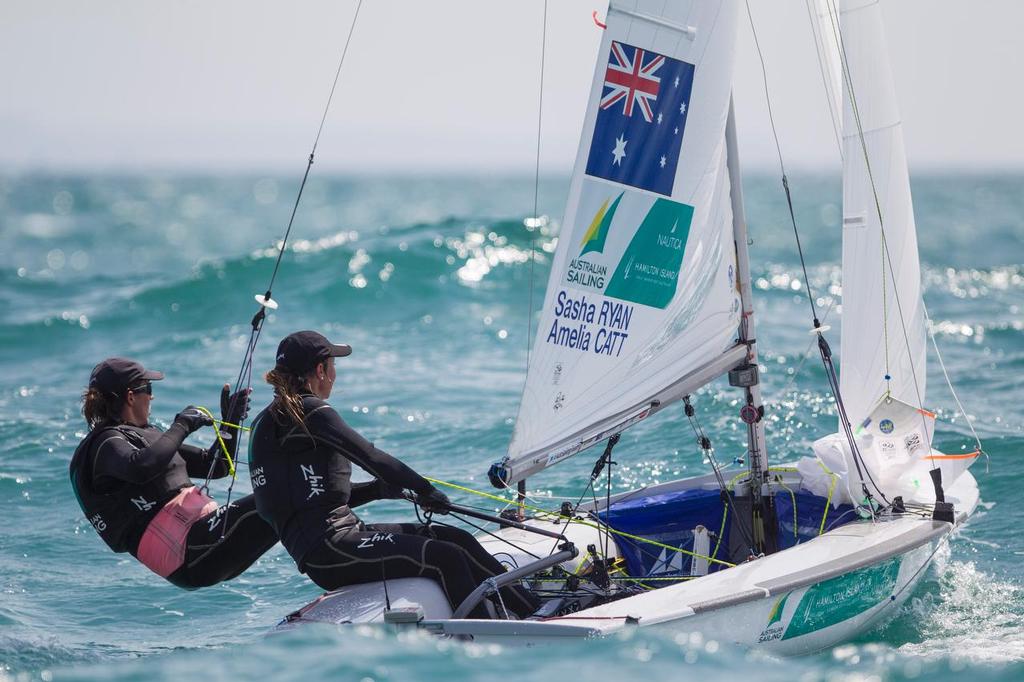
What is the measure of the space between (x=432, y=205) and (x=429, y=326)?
35629mm

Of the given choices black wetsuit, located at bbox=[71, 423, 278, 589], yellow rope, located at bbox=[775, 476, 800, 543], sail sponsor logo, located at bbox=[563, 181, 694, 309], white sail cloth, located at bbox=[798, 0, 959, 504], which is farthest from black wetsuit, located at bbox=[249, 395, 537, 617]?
white sail cloth, located at bbox=[798, 0, 959, 504]

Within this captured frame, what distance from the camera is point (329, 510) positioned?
430 cm

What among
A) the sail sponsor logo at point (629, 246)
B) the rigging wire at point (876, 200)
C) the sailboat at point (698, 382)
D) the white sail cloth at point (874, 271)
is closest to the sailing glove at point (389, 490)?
the sailboat at point (698, 382)

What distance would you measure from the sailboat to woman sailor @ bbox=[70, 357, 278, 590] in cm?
63

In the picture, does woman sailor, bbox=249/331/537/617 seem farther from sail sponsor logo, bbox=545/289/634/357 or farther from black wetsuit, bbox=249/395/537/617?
sail sponsor logo, bbox=545/289/634/357

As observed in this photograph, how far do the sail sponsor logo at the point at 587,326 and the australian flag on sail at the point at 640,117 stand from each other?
511 mm

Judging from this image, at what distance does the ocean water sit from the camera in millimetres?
4016

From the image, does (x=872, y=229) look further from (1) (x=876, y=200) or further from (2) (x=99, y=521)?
(2) (x=99, y=521)

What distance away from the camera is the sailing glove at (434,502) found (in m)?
4.33

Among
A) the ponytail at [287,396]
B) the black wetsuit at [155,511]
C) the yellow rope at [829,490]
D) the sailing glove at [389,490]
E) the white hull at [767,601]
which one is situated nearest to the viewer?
the white hull at [767,601]

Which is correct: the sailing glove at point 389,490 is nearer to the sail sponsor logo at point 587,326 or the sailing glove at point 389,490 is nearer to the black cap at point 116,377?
the sail sponsor logo at point 587,326

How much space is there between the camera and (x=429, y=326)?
12875 mm

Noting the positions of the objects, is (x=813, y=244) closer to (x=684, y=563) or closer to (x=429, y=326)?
(x=429, y=326)

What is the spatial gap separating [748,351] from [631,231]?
796mm
